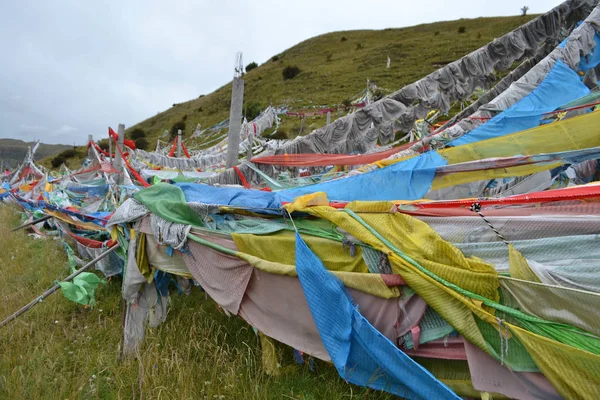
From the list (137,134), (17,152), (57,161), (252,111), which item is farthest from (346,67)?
(17,152)

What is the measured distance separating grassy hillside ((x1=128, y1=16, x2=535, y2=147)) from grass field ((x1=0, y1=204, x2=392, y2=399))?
16.2m

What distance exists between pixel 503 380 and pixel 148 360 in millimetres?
2991

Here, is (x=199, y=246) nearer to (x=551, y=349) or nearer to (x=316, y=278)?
(x=316, y=278)

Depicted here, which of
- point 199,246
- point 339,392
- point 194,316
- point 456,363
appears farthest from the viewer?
point 194,316

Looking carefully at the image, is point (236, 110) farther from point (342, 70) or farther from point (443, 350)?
point (342, 70)

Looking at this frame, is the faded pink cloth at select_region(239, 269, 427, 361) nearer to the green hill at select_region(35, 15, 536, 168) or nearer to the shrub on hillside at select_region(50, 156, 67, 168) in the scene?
the green hill at select_region(35, 15, 536, 168)

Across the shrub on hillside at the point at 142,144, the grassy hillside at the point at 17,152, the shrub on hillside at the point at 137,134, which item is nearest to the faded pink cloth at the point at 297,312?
the shrub on hillside at the point at 142,144

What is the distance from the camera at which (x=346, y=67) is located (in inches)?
1348

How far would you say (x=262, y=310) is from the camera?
3.18 m

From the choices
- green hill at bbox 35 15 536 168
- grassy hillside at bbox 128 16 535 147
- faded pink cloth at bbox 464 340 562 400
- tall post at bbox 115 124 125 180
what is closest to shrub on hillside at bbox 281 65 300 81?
green hill at bbox 35 15 536 168

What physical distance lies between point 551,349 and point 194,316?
3.58 m

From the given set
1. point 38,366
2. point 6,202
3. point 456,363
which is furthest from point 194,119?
point 456,363

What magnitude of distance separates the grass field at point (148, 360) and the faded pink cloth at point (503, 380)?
805mm

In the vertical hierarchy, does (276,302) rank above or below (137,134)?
below
